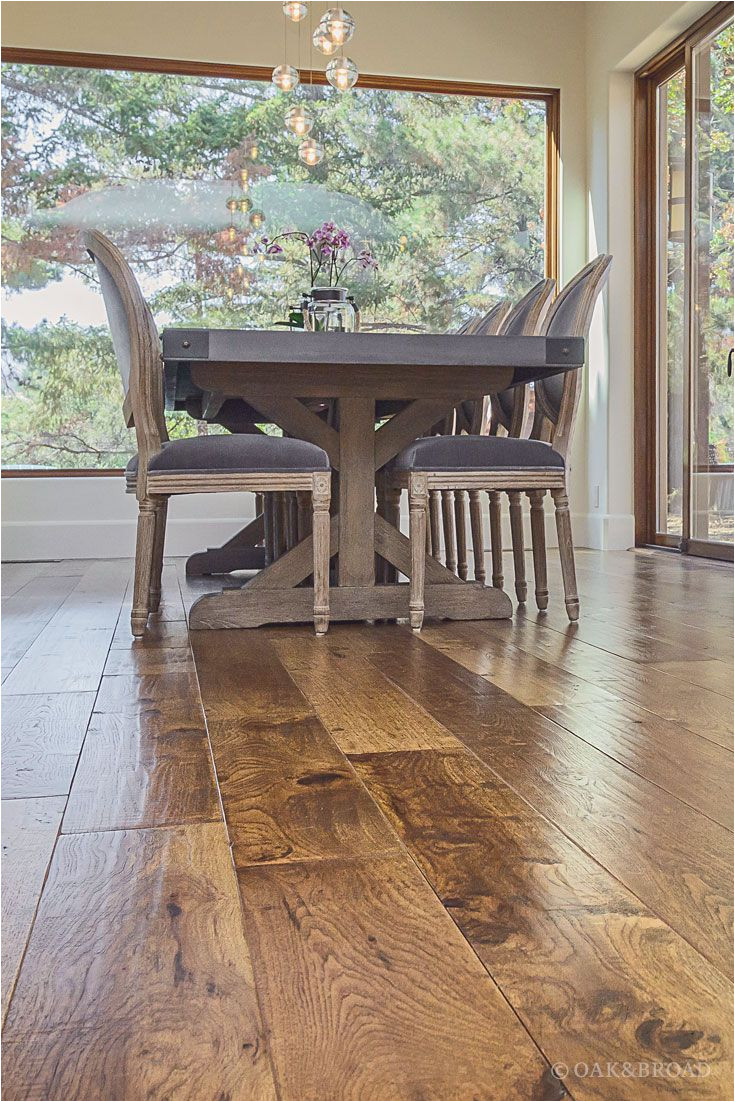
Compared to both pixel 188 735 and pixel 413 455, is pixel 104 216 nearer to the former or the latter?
pixel 413 455

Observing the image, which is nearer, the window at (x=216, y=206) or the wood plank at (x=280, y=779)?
the wood plank at (x=280, y=779)

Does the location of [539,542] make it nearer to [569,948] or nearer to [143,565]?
[143,565]

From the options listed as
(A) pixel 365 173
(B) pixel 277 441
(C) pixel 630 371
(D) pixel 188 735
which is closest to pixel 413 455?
(B) pixel 277 441

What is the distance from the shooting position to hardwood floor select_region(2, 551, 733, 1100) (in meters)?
0.76

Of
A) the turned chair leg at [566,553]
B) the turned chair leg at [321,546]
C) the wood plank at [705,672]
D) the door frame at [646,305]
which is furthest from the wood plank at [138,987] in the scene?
the door frame at [646,305]

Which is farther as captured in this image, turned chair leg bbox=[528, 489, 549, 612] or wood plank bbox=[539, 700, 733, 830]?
turned chair leg bbox=[528, 489, 549, 612]

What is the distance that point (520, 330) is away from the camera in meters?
3.89

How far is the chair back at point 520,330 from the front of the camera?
3.66 metres

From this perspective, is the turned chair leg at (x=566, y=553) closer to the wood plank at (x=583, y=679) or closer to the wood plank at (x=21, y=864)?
the wood plank at (x=583, y=679)

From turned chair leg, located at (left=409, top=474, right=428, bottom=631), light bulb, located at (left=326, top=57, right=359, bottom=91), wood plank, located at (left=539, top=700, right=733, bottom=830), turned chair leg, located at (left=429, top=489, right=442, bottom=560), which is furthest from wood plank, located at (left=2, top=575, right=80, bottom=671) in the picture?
light bulb, located at (left=326, top=57, right=359, bottom=91)

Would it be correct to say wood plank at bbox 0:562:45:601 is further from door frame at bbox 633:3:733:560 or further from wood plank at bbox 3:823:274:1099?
door frame at bbox 633:3:733:560

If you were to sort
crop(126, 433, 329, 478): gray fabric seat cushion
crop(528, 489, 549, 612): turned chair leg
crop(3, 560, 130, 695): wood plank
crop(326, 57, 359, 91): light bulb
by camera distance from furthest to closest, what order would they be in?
crop(326, 57, 359, 91): light bulb, crop(528, 489, 549, 612): turned chair leg, crop(126, 433, 329, 478): gray fabric seat cushion, crop(3, 560, 130, 695): wood plank

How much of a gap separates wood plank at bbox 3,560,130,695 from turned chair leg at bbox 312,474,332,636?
0.57 m

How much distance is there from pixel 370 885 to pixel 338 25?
338 cm
